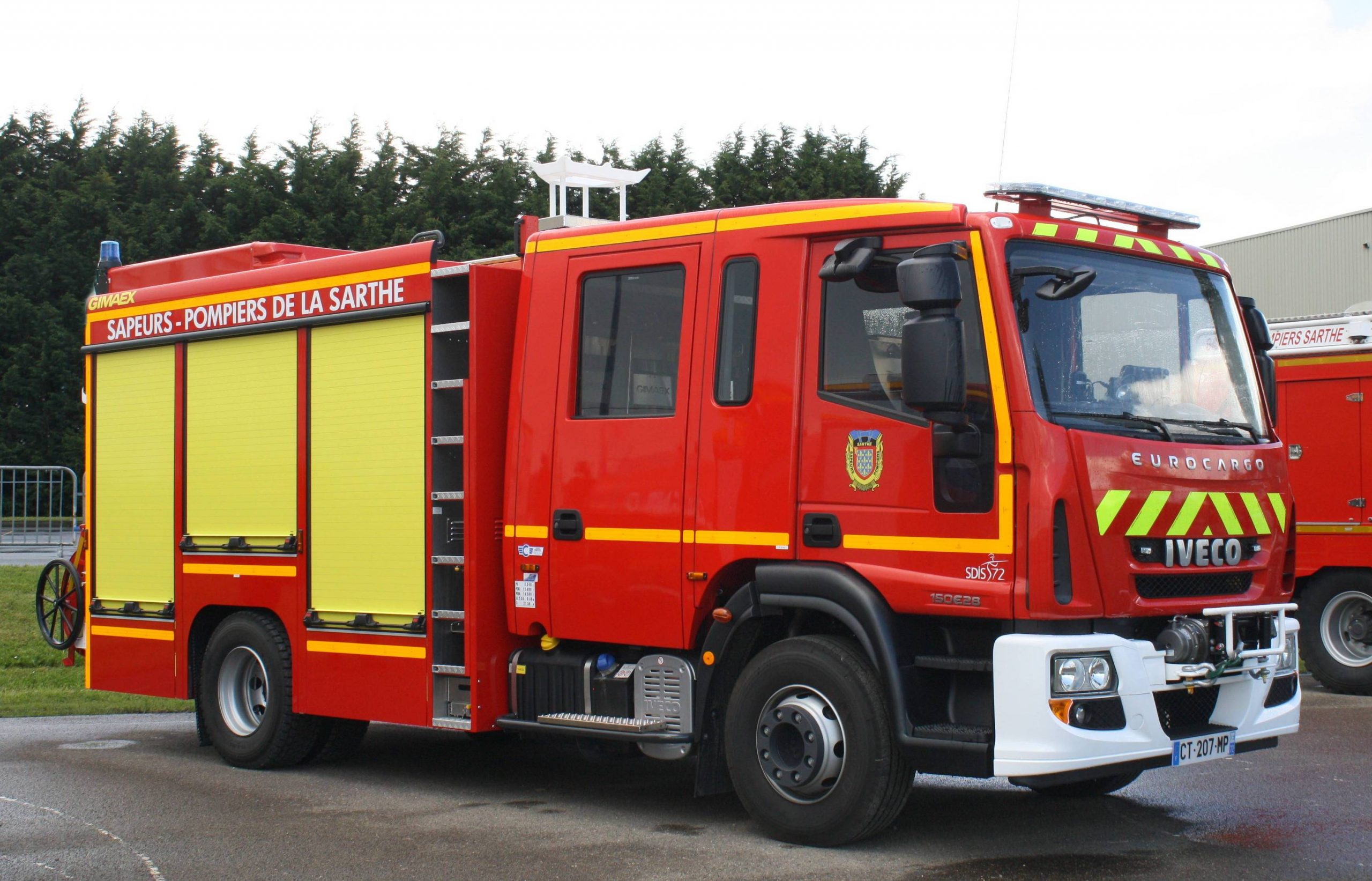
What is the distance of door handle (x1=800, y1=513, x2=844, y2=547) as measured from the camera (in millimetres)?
6844

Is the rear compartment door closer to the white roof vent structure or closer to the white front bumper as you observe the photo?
the white roof vent structure

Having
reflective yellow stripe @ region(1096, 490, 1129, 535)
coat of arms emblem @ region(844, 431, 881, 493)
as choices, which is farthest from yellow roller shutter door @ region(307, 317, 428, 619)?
reflective yellow stripe @ region(1096, 490, 1129, 535)

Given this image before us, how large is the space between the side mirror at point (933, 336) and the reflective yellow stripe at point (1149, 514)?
2.97 ft

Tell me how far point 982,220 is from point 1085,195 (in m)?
0.87

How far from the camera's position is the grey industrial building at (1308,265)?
3002 centimetres

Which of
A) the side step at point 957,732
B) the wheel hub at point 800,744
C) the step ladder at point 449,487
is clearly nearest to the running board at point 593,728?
the step ladder at point 449,487

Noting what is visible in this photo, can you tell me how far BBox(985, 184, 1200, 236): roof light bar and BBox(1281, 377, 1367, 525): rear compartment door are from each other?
6.25 meters

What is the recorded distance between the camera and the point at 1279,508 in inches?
282

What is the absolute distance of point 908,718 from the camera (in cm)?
646

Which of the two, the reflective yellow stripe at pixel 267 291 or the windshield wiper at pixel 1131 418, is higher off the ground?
the reflective yellow stripe at pixel 267 291

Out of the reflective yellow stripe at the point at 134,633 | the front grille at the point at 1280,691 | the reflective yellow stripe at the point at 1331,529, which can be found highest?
the reflective yellow stripe at the point at 1331,529

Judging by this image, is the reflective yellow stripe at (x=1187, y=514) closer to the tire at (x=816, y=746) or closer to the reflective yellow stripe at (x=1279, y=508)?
the reflective yellow stripe at (x=1279, y=508)

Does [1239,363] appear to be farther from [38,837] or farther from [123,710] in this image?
[123,710]

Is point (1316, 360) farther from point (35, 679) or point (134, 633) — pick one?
point (35, 679)
